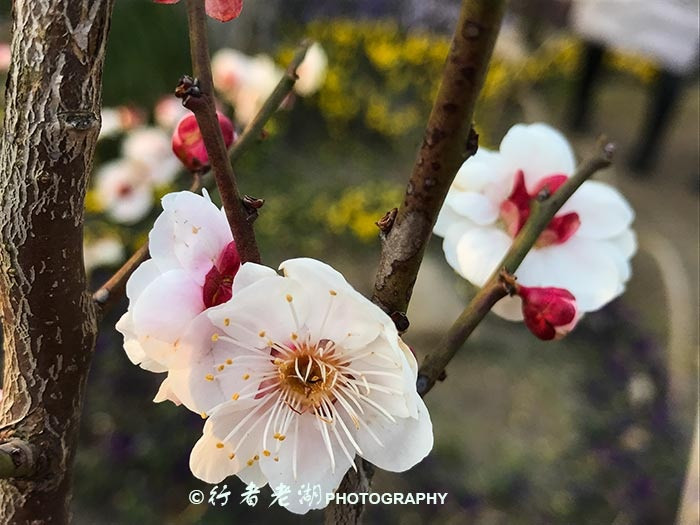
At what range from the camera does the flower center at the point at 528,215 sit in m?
0.40

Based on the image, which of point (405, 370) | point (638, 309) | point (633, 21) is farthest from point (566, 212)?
point (633, 21)

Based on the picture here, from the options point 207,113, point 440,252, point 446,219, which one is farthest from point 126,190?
point 207,113

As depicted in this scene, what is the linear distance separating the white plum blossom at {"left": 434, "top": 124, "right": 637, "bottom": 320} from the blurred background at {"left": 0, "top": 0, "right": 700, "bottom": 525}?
160 millimetres

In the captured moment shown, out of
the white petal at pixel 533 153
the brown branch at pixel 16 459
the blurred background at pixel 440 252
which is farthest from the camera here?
the blurred background at pixel 440 252

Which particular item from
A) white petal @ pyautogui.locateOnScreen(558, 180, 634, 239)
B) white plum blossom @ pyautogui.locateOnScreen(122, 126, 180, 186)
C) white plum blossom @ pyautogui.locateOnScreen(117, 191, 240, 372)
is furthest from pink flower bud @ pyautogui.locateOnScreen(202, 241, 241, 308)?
white plum blossom @ pyautogui.locateOnScreen(122, 126, 180, 186)

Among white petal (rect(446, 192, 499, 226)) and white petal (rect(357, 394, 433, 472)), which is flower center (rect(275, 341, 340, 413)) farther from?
white petal (rect(446, 192, 499, 226))

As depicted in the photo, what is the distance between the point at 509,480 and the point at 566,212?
1.16m

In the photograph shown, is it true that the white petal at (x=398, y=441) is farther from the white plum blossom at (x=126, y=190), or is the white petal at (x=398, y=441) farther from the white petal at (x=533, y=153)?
the white plum blossom at (x=126, y=190)

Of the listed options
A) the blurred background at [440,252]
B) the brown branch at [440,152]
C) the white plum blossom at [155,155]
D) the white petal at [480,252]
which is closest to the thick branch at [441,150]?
the brown branch at [440,152]

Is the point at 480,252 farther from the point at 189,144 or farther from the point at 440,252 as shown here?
the point at 440,252

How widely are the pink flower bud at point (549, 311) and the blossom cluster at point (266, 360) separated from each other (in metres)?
0.09

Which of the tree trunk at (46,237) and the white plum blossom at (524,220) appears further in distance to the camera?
the white plum blossom at (524,220)

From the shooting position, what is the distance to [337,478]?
29 cm

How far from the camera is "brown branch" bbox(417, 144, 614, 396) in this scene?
31cm
